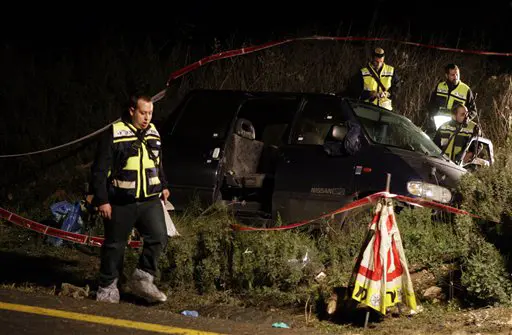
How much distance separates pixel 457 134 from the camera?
11.2 metres

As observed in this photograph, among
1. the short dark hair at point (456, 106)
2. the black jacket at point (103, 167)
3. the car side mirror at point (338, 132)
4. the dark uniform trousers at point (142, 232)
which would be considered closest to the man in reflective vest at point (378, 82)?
the short dark hair at point (456, 106)

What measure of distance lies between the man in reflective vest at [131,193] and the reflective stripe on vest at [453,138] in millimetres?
5318

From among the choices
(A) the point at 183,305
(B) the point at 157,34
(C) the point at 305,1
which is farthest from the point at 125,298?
(C) the point at 305,1

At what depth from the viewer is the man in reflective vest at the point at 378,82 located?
11.7 m

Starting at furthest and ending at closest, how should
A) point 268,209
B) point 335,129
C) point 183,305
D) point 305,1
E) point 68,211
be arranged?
1. point 305,1
2. point 68,211
3. point 268,209
4. point 335,129
5. point 183,305

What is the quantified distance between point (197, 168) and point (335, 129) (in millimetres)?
1717

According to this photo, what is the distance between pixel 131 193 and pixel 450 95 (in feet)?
21.5

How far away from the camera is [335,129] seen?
28.0 ft

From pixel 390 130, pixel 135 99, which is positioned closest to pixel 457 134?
pixel 390 130

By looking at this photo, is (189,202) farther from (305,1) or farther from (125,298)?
(305,1)

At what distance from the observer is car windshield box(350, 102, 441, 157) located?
904 centimetres

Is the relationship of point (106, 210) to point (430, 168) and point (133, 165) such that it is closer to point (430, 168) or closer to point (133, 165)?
point (133, 165)

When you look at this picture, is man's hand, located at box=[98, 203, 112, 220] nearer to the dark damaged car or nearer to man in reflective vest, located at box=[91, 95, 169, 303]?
man in reflective vest, located at box=[91, 95, 169, 303]

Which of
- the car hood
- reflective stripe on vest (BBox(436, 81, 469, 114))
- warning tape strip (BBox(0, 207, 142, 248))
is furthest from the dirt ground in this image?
reflective stripe on vest (BBox(436, 81, 469, 114))
